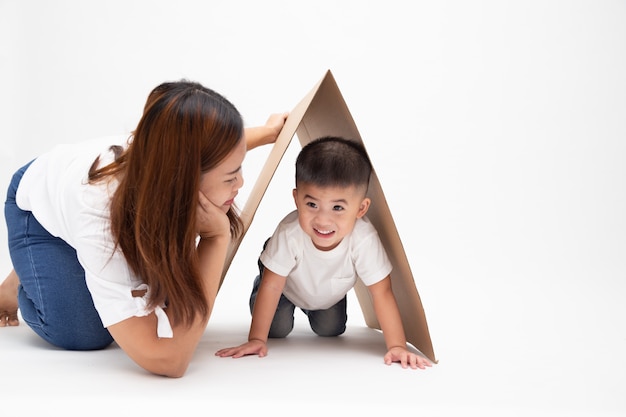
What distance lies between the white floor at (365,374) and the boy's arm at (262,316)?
0.18 feet

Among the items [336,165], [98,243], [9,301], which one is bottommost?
[9,301]

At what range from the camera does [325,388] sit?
179cm

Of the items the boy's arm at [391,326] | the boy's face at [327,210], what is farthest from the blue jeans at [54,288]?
the boy's arm at [391,326]

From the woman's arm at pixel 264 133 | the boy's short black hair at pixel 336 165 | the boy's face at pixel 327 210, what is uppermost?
the woman's arm at pixel 264 133

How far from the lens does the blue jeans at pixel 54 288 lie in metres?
2.12

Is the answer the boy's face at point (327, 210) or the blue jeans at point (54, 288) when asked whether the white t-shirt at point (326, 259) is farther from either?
the blue jeans at point (54, 288)

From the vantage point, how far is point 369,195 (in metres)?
2.31

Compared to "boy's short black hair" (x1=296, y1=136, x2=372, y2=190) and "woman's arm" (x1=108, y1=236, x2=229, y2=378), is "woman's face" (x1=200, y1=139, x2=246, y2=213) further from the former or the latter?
"boy's short black hair" (x1=296, y1=136, x2=372, y2=190)

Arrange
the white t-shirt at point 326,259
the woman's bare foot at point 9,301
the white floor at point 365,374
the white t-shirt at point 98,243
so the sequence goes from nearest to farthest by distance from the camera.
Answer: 1. the white floor at point 365,374
2. the white t-shirt at point 98,243
3. the white t-shirt at point 326,259
4. the woman's bare foot at point 9,301

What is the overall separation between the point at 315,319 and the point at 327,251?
0.36 m

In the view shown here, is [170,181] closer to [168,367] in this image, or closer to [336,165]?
[168,367]

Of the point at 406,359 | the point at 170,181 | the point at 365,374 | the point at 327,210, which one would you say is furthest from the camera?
the point at 327,210

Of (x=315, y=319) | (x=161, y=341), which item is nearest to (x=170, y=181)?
(x=161, y=341)

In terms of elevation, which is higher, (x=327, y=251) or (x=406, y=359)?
(x=327, y=251)
